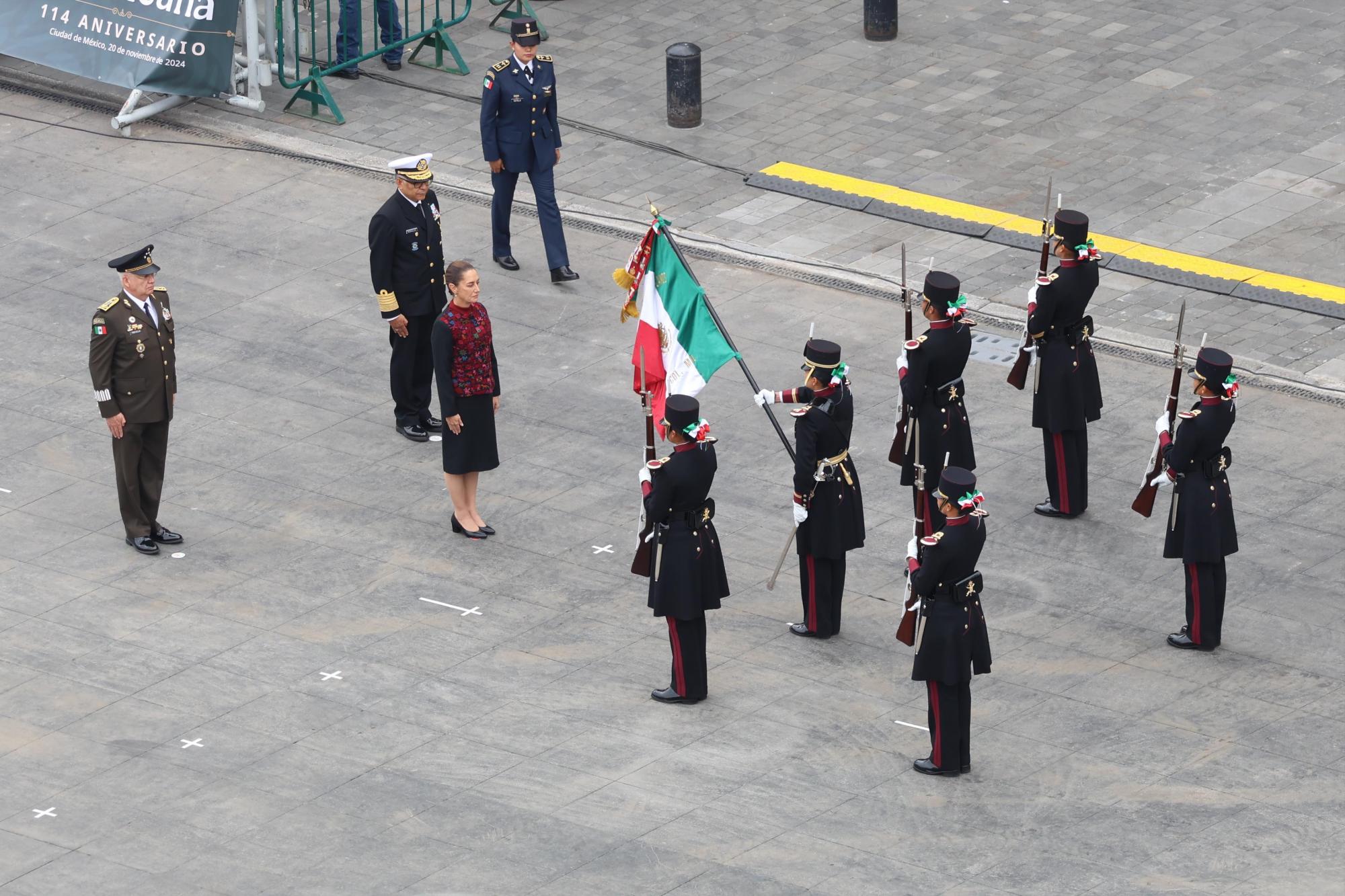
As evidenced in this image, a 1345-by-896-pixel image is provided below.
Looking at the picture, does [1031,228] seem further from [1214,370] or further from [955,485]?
[955,485]

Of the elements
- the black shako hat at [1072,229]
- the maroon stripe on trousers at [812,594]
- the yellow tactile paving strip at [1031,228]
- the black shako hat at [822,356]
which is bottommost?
the maroon stripe on trousers at [812,594]

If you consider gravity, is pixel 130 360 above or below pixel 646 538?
above

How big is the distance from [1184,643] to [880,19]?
10839 mm

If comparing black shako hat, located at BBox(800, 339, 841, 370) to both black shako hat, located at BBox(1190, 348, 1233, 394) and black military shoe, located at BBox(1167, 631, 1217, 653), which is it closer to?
black shako hat, located at BBox(1190, 348, 1233, 394)

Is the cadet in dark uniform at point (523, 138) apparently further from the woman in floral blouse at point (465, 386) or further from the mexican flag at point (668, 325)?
the woman in floral blouse at point (465, 386)

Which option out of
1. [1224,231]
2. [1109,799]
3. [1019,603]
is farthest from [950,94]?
[1109,799]

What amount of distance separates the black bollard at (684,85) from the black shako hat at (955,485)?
949cm

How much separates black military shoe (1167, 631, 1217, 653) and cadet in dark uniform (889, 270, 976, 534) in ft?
5.33

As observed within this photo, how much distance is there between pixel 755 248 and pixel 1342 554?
592 cm

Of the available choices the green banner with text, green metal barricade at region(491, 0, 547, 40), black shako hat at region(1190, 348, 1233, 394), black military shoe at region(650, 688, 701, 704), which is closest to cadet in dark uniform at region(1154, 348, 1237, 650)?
black shako hat at region(1190, 348, 1233, 394)

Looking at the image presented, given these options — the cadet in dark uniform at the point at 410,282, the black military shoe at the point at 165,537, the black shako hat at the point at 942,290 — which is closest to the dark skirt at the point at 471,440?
the cadet in dark uniform at the point at 410,282

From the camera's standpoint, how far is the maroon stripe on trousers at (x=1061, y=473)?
51.5 ft

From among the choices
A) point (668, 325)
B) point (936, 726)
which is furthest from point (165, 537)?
point (936, 726)

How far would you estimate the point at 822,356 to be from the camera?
13.9 metres
